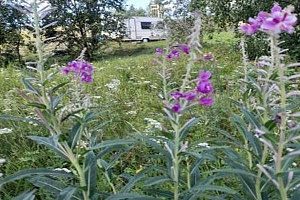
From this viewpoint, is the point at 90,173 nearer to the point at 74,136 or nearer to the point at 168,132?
the point at 74,136

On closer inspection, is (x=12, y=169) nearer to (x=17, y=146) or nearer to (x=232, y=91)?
(x=17, y=146)

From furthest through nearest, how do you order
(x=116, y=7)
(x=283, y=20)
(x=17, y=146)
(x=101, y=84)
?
(x=116, y=7) → (x=101, y=84) → (x=17, y=146) → (x=283, y=20)

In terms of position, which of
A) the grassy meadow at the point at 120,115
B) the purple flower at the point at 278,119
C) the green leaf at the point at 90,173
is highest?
the purple flower at the point at 278,119

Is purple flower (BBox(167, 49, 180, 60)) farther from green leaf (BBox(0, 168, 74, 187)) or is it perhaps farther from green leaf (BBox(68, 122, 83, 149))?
green leaf (BBox(0, 168, 74, 187))

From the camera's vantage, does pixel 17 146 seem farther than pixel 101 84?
No

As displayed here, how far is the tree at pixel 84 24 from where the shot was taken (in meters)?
13.2

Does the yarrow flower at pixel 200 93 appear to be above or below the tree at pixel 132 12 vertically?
below

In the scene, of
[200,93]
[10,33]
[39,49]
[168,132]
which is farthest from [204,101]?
[10,33]

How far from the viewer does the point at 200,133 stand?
2.98 m

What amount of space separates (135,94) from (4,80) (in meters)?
2.03

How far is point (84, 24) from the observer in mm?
13594

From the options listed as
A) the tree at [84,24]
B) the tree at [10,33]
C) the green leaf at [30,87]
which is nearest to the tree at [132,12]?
the tree at [84,24]

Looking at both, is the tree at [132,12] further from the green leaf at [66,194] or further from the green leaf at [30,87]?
the green leaf at [66,194]

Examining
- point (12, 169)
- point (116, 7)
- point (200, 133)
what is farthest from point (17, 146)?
point (116, 7)
